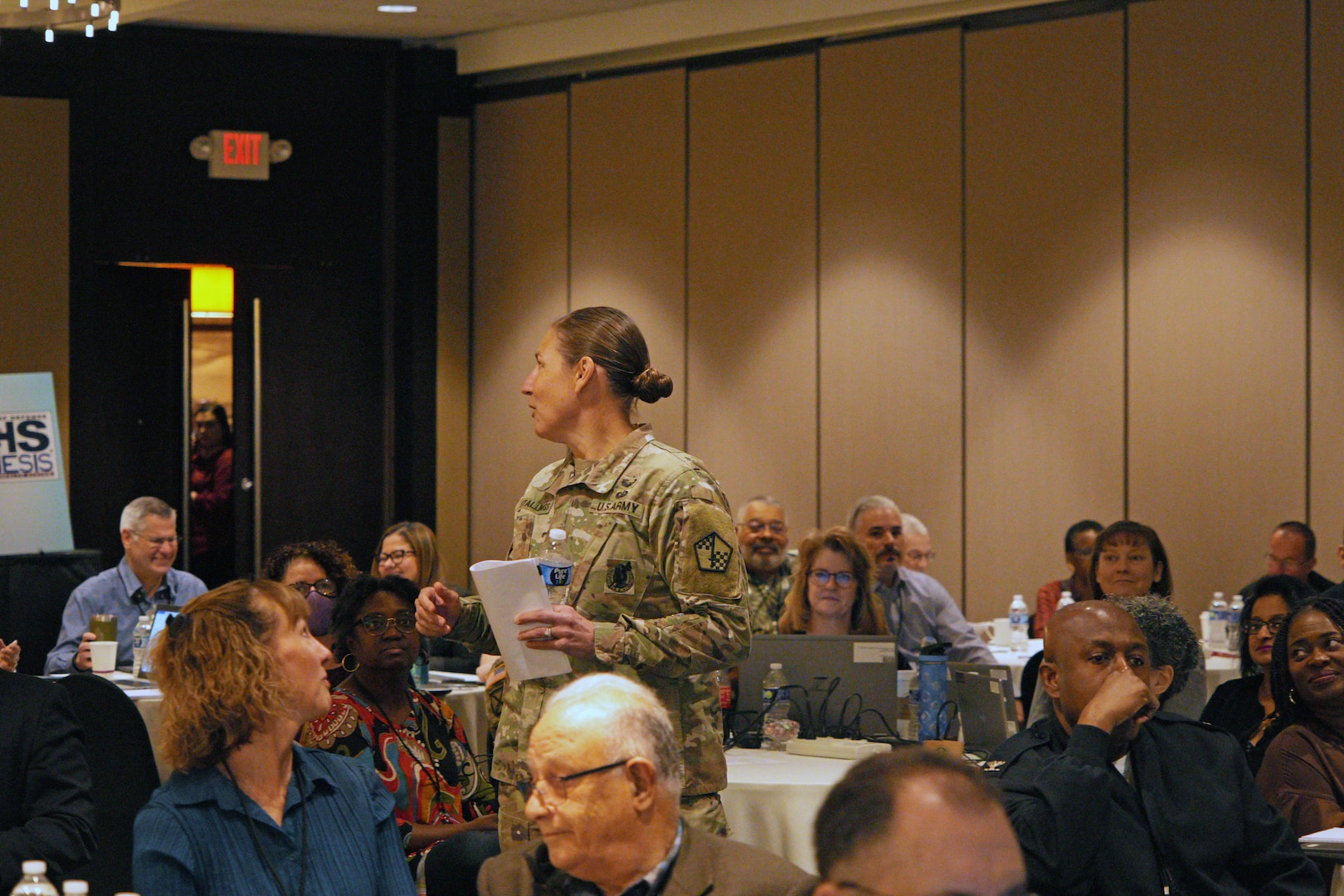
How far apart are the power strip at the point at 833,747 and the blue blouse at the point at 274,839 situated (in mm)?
1786

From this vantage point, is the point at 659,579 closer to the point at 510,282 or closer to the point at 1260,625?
the point at 1260,625

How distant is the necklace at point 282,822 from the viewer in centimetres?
241

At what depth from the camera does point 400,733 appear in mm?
4082

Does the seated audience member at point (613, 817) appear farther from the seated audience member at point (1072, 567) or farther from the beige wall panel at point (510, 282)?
the beige wall panel at point (510, 282)

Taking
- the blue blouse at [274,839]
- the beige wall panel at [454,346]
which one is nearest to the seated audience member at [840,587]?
the blue blouse at [274,839]

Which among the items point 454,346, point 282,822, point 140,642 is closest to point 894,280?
point 454,346

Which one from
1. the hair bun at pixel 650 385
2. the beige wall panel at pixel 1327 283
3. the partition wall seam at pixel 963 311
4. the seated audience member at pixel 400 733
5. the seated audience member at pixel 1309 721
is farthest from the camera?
the partition wall seam at pixel 963 311

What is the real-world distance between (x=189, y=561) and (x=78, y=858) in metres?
7.33

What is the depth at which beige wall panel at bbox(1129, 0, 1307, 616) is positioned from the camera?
7.47 metres

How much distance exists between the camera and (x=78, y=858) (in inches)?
109

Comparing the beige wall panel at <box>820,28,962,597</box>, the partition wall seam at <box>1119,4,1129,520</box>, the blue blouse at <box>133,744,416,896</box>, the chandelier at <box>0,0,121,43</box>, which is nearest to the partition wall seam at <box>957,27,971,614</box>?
the beige wall panel at <box>820,28,962,597</box>

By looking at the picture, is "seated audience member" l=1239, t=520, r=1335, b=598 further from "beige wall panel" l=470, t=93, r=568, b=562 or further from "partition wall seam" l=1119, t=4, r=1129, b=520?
"beige wall panel" l=470, t=93, r=568, b=562

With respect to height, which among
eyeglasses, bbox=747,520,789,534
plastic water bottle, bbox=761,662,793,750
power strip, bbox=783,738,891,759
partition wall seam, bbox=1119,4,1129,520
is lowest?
power strip, bbox=783,738,891,759

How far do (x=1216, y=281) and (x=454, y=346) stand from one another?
4790 mm
